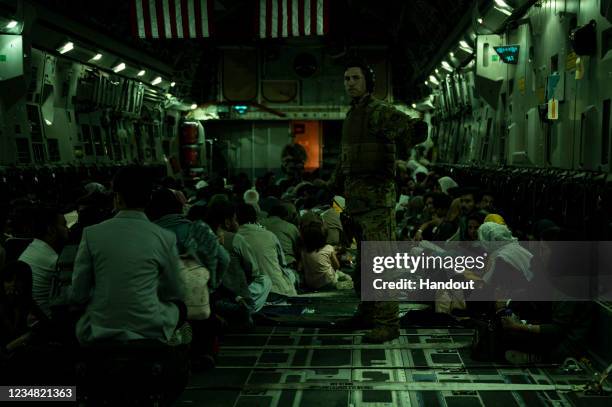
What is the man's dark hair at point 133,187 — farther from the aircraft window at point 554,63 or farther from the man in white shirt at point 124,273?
the aircraft window at point 554,63

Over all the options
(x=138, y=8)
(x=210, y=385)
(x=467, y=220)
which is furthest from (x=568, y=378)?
(x=138, y=8)

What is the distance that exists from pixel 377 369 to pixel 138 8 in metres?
8.86

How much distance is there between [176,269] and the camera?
367cm

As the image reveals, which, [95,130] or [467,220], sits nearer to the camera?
[467,220]

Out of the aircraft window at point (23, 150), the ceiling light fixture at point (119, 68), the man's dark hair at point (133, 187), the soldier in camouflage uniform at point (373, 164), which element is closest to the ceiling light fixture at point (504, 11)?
the soldier in camouflage uniform at point (373, 164)

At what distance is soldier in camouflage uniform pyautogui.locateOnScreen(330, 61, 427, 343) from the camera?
20.6ft

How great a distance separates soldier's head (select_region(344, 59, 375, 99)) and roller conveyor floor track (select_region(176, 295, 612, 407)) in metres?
2.15

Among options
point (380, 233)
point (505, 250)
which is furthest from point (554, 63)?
point (380, 233)

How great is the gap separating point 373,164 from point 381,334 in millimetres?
1434

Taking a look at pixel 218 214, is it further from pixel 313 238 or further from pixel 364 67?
pixel 313 238

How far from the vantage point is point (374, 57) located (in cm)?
2738

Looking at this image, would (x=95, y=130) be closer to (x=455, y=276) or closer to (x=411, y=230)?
(x=411, y=230)

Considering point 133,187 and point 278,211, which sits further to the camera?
point 278,211

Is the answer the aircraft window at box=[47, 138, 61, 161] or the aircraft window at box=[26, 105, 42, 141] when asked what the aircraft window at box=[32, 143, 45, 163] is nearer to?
the aircraft window at box=[26, 105, 42, 141]
